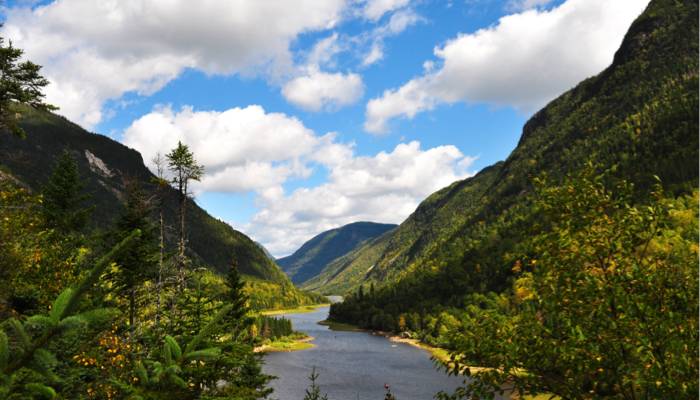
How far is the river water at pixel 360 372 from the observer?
9634 centimetres

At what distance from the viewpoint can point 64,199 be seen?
158 ft

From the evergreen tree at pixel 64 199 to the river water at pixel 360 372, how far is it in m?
53.6

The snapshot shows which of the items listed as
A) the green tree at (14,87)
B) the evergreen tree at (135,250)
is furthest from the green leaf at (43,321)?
the evergreen tree at (135,250)

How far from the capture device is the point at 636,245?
10508 mm

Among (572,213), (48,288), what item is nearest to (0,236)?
(48,288)

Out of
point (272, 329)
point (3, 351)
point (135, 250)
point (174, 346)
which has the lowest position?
point (272, 329)

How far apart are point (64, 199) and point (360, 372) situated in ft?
306

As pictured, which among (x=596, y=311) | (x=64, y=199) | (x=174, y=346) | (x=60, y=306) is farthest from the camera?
Answer: (x=64, y=199)

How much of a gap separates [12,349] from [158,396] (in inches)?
76.7

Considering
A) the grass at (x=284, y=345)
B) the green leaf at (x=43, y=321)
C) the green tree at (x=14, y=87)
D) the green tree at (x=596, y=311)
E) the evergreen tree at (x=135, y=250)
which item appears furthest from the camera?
the grass at (x=284, y=345)

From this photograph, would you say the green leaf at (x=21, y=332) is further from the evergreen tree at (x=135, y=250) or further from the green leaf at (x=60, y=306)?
the evergreen tree at (x=135, y=250)

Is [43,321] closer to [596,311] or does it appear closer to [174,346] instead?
[174,346]

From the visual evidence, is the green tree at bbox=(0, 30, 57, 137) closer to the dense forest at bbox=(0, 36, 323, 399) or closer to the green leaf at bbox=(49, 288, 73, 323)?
the dense forest at bbox=(0, 36, 323, 399)

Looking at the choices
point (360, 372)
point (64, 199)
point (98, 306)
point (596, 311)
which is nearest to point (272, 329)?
point (360, 372)
